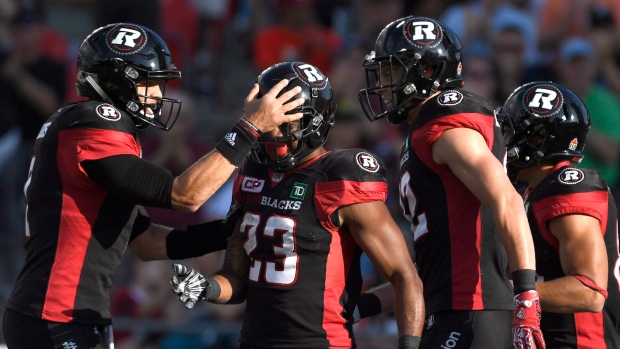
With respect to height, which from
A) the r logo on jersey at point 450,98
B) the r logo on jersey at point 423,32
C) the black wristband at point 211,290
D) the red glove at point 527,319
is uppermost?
the r logo on jersey at point 423,32

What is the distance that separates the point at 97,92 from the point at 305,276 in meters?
→ 1.50

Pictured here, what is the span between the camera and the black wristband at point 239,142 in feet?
16.4

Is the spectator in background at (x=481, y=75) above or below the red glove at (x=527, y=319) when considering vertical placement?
above

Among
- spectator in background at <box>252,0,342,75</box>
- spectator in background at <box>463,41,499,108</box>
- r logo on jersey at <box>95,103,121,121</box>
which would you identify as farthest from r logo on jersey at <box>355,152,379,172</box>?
spectator in background at <box>252,0,342,75</box>

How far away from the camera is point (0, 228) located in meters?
9.96

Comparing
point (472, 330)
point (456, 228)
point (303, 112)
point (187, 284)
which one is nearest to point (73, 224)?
point (187, 284)

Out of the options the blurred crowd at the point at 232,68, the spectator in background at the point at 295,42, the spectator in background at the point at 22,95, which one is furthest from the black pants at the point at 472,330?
the spectator in background at the point at 295,42

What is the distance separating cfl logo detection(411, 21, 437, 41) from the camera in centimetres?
527

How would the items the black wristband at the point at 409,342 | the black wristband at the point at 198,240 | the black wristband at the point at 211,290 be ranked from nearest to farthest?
1. the black wristband at the point at 409,342
2. the black wristband at the point at 211,290
3. the black wristband at the point at 198,240

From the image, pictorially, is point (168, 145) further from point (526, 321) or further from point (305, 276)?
point (526, 321)

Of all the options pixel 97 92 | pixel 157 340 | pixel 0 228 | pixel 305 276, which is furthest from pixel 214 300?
pixel 0 228

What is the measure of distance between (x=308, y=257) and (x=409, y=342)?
2.10ft

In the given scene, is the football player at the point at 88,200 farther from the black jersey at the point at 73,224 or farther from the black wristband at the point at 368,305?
the black wristband at the point at 368,305

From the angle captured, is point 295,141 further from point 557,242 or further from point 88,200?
point 557,242
